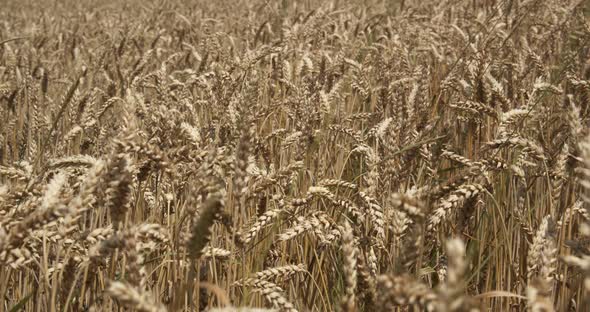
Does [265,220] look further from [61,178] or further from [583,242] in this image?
[583,242]

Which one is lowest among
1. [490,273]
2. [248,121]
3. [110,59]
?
[490,273]

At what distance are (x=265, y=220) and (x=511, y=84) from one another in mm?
1616

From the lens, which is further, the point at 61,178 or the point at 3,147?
the point at 3,147

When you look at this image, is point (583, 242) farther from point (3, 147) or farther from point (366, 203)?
point (3, 147)

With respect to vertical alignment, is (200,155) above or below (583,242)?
above

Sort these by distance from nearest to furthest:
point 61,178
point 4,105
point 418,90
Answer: point 61,178
point 418,90
point 4,105

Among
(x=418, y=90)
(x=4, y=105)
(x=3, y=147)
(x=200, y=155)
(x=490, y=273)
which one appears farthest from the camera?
(x=4, y=105)

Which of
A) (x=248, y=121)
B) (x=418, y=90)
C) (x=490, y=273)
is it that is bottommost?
(x=490, y=273)

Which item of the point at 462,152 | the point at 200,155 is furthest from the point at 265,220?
the point at 462,152

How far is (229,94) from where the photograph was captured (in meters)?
2.29

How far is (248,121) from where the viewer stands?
1292 millimetres

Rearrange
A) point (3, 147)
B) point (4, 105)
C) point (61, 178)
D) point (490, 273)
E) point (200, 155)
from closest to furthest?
point (61, 178)
point (200, 155)
point (490, 273)
point (3, 147)
point (4, 105)

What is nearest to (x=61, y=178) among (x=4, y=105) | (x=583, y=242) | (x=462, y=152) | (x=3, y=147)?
(x=583, y=242)

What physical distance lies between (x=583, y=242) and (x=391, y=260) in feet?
1.63
